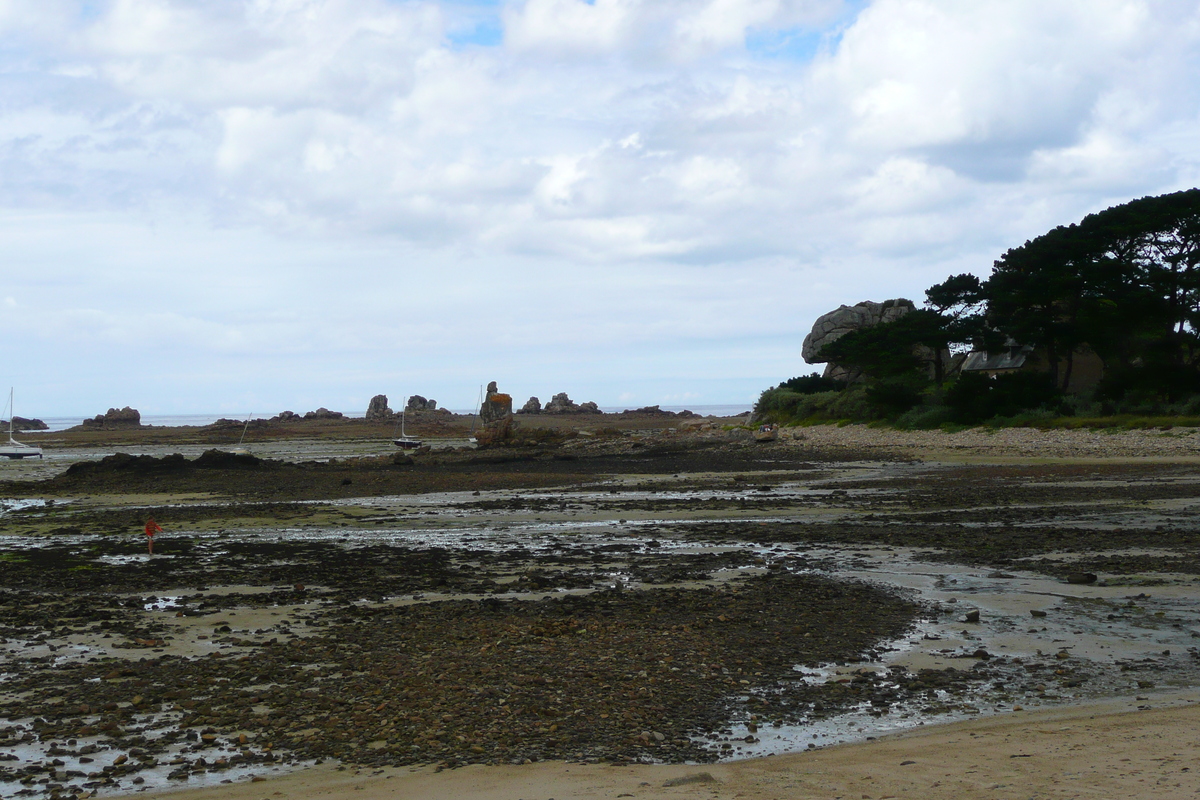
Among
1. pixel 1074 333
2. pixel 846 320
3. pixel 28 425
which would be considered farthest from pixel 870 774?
pixel 28 425

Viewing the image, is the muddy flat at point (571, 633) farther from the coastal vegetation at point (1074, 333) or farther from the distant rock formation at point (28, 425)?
the distant rock formation at point (28, 425)

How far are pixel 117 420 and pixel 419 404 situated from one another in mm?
40156

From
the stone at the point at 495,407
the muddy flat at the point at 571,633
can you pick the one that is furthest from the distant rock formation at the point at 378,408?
the muddy flat at the point at 571,633

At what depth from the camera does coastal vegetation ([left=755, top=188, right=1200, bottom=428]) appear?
130ft

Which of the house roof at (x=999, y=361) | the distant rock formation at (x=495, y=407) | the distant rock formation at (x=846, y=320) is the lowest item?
the distant rock formation at (x=495, y=407)

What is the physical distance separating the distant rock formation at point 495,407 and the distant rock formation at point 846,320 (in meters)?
22.4

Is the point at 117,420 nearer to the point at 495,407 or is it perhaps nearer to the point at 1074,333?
the point at 495,407

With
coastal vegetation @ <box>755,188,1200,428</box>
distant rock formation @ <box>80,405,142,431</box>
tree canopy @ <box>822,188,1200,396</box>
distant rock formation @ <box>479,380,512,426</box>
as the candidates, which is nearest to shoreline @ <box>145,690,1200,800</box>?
coastal vegetation @ <box>755,188,1200,428</box>

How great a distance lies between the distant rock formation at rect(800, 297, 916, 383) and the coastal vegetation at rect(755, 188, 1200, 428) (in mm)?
14266

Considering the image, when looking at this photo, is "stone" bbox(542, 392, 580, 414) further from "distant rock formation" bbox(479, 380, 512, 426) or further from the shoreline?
the shoreline

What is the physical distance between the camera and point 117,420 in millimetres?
124250

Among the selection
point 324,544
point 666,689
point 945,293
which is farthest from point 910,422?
point 666,689

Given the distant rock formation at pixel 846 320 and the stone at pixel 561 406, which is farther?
the stone at pixel 561 406

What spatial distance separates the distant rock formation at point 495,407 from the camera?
60250 millimetres
